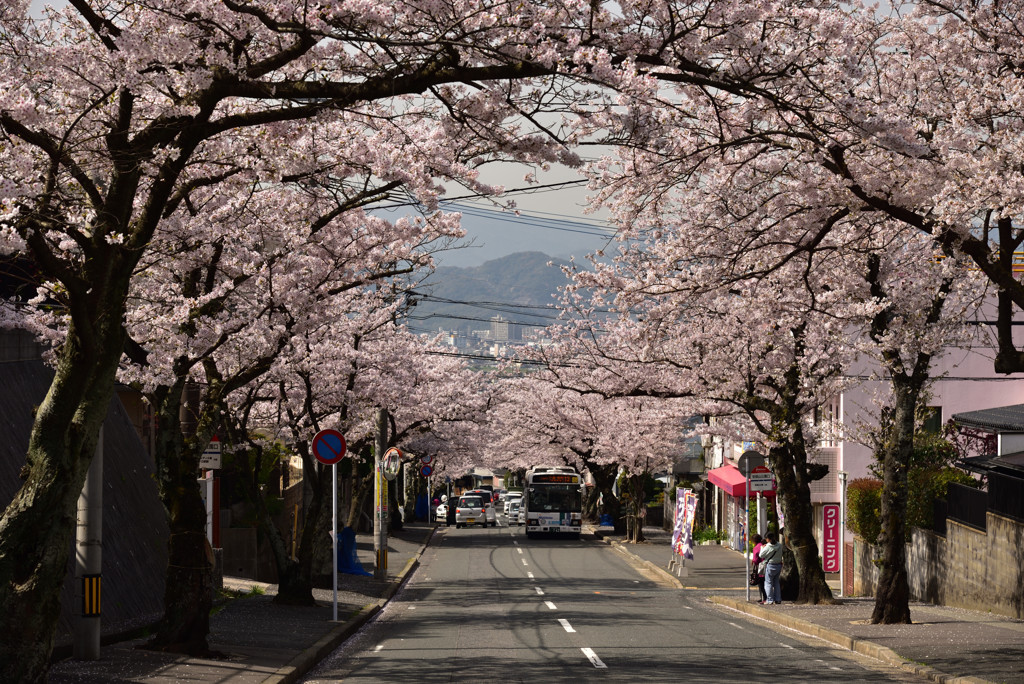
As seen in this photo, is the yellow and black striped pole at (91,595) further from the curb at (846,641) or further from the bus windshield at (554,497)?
the bus windshield at (554,497)

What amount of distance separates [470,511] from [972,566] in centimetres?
5415

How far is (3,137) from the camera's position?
9359 millimetres

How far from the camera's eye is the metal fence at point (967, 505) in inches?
889

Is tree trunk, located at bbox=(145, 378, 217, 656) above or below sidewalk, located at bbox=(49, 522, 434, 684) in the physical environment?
above

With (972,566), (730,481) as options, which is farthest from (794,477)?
(730,481)

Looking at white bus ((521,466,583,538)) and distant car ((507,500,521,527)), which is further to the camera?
distant car ((507,500,521,527))

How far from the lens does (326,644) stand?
16.5 m

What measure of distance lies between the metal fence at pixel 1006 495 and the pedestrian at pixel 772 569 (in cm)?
466

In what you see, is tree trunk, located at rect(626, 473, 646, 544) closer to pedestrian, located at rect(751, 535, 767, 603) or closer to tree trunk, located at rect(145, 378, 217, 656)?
pedestrian, located at rect(751, 535, 767, 603)

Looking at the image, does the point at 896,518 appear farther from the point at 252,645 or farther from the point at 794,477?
the point at 252,645

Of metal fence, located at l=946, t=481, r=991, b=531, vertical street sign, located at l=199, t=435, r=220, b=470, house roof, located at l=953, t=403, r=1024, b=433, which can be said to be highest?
house roof, located at l=953, t=403, r=1024, b=433

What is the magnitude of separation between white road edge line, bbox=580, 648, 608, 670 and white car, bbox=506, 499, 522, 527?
2678 inches

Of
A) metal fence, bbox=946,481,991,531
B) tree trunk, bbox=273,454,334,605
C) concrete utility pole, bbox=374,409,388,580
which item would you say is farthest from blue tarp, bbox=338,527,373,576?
metal fence, bbox=946,481,991,531

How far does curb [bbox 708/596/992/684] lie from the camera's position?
43.1 feet
